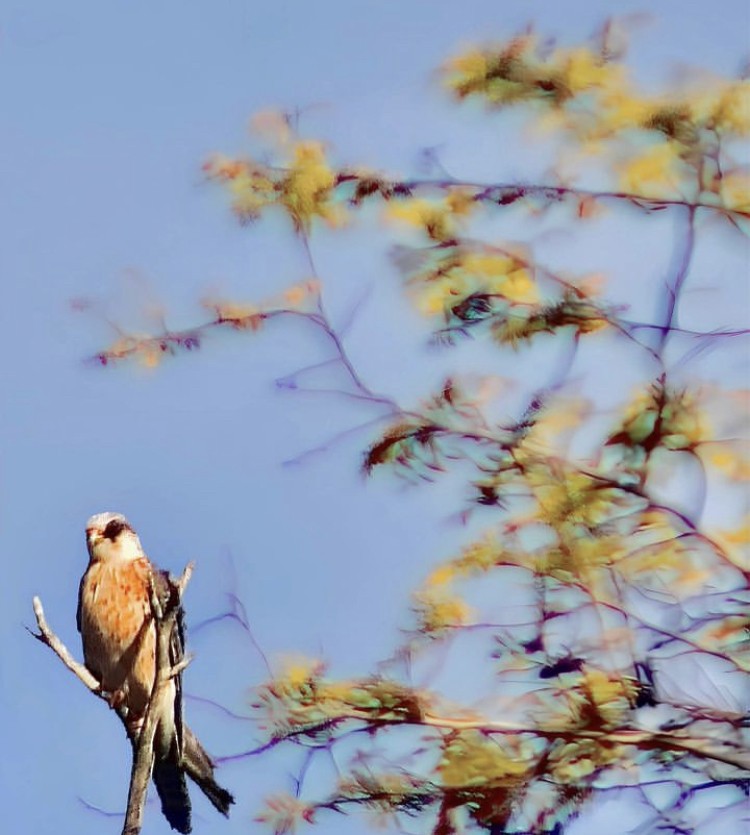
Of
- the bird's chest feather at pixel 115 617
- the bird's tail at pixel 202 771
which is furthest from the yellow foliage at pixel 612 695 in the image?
the bird's chest feather at pixel 115 617

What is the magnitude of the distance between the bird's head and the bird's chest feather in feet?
0.14

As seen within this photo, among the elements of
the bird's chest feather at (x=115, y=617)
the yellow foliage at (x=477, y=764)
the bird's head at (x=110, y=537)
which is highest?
the bird's head at (x=110, y=537)

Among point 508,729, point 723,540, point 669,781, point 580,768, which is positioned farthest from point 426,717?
point 723,540

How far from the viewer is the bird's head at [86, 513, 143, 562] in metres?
4.91

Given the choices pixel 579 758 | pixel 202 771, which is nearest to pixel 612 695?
pixel 579 758

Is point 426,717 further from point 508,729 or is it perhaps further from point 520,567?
point 520,567

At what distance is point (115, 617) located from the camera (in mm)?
4816

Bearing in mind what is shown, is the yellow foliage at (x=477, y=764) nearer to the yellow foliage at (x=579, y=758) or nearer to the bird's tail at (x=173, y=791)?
the yellow foliage at (x=579, y=758)

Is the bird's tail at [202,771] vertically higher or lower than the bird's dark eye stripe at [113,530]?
lower

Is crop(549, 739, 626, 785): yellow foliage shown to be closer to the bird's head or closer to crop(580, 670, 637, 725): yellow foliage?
crop(580, 670, 637, 725): yellow foliage

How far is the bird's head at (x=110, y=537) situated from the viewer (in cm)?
491

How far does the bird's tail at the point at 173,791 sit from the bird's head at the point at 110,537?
1234 mm

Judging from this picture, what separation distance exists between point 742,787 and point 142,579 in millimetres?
2933

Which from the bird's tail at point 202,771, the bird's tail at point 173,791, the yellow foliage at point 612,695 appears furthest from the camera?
the bird's tail at point 173,791
